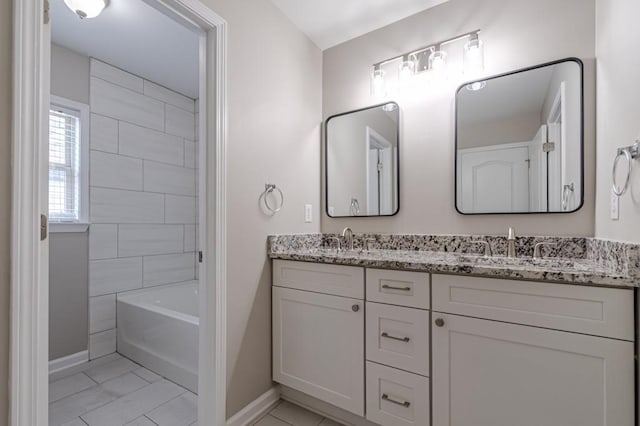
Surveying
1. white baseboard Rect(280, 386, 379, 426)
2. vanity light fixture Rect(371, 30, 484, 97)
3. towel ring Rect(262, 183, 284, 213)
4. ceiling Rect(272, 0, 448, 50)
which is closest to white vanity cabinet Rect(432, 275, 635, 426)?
white baseboard Rect(280, 386, 379, 426)

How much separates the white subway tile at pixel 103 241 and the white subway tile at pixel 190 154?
100 cm

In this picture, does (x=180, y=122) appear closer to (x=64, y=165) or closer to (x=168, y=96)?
(x=168, y=96)

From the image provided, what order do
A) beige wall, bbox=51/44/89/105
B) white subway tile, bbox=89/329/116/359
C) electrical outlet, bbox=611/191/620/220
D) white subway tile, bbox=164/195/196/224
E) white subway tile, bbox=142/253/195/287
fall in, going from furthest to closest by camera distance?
white subway tile, bbox=164/195/196/224 < white subway tile, bbox=142/253/195/287 < white subway tile, bbox=89/329/116/359 < beige wall, bbox=51/44/89/105 < electrical outlet, bbox=611/191/620/220

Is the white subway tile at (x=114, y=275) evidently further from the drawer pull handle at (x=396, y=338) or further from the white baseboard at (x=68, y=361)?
the drawer pull handle at (x=396, y=338)

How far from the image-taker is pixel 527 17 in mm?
1600

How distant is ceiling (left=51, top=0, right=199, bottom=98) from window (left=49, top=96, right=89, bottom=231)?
1.51ft

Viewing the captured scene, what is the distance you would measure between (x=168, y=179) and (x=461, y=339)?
2.91 m

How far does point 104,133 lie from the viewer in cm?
248

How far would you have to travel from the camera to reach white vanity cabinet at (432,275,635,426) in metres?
0.96

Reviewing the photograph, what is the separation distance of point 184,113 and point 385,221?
250 cm

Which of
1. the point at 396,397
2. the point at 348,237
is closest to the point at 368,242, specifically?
the point at 348,237

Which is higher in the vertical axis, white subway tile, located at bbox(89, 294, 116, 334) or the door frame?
the door frame

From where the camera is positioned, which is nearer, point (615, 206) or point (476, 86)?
point (615, 206)

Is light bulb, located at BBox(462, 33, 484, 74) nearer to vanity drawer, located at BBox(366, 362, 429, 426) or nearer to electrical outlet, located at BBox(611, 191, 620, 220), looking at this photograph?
electrical outlet, located at BBox(611, 191, 620, 220)
